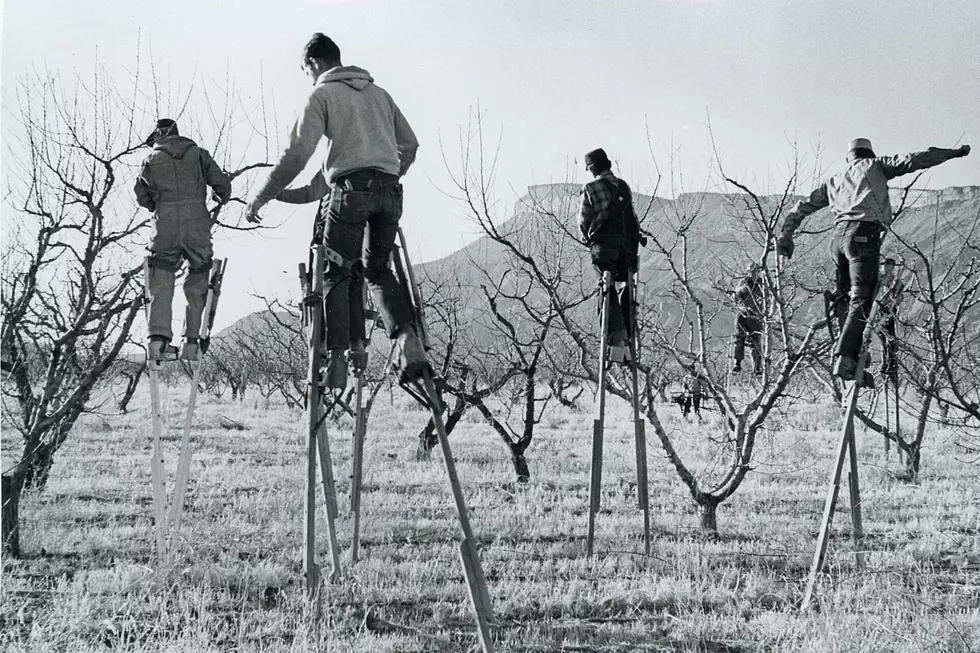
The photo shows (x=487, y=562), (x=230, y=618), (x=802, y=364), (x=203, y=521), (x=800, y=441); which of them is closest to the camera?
(x=230, y=618)

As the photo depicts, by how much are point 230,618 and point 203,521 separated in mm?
2596

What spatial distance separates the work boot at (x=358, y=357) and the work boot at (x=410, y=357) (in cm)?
113

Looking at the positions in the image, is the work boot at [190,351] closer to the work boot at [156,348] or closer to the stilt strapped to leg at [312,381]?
the work boot at [156,348]

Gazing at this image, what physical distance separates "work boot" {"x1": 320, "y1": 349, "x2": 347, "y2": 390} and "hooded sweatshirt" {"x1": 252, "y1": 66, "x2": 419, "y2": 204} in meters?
0.89

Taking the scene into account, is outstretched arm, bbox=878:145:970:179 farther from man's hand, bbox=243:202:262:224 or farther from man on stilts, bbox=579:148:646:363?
man's hand, bbox=243:202:262:224

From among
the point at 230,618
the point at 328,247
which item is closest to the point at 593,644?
the point at 230,618

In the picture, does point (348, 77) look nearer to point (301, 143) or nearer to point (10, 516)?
point (301, 143)

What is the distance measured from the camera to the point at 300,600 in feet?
15.4

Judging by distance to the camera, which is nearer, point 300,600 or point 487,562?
point 300,600

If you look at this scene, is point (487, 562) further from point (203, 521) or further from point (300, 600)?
point (203, 521)

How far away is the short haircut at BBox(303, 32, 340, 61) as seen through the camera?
4203 mm

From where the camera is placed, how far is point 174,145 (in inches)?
197

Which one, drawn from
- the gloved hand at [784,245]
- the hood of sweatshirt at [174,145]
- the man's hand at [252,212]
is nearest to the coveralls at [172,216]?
the hood of sweatshirt at [174,145]

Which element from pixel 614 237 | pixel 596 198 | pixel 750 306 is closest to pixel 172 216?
pixel 596 198
